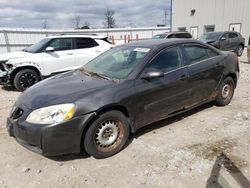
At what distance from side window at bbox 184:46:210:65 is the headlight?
7.90 feet

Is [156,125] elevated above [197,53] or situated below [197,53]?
below

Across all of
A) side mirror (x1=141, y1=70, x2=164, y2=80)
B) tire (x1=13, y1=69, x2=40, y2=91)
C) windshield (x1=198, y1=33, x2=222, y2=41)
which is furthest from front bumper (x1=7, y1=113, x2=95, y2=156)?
windshield (x1=198, y1=33, x2=222, y2=41)

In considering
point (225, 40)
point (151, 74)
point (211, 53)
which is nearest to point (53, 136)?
point (151, 74)

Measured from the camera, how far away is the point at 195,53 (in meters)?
4.50

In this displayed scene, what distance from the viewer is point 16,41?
50.7 ft

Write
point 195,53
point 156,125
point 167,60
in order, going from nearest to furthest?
point 167,60 → point 156,125 → point 195,53

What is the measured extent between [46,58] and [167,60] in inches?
183

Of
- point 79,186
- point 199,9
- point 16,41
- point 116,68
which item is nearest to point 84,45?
point 116,68

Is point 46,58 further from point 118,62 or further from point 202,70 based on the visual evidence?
point 202,70

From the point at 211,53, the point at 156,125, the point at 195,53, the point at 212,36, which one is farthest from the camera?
the point at 212,36

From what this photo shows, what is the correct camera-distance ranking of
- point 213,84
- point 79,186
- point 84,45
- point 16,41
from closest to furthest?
1. point 79,186
2. point 213,84
3. point 84,45
4. point 16,41

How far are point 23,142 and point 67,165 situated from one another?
26.0 inches

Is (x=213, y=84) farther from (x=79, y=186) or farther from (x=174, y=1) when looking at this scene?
(x=174, y=1)

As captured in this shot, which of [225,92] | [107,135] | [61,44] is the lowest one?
[107,135]
